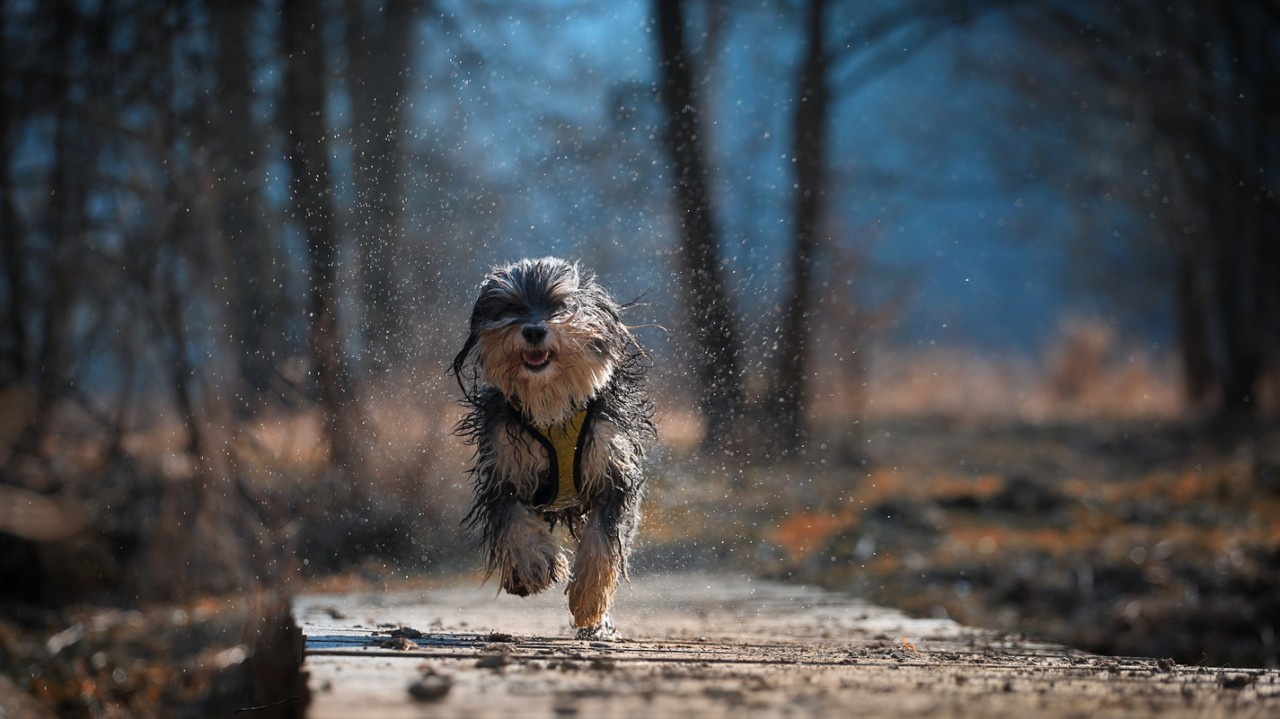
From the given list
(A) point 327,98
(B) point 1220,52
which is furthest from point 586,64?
(B) point 1220,52

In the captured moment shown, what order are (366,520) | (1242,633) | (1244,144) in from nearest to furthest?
(1242,633) < (366,520) < (1244,144)

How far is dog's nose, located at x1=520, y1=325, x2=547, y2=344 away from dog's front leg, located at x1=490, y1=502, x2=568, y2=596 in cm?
75

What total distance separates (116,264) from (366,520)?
2728 mm

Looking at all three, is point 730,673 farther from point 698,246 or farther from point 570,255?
point 698,246

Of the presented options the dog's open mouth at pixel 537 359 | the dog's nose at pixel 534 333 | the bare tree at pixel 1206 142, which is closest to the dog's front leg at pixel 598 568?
the dog's open mouth at pixel 537 359

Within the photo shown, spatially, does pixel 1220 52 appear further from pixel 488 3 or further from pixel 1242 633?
pixel 1242 633

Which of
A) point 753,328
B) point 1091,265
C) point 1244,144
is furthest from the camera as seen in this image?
point 1091,265

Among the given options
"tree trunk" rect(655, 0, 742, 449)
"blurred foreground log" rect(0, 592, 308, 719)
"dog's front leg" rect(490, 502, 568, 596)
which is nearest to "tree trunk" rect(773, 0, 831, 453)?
"tree trunk" rect(655, 0, 742, 449)

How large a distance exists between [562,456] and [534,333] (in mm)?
603

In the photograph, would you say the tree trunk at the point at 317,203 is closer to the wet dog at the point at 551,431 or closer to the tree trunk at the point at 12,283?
the tree trunk at the point at 12,283

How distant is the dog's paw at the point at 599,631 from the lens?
5.38 meters

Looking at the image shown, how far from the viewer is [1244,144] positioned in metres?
15.7

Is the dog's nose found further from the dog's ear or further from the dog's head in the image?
the dog's ear

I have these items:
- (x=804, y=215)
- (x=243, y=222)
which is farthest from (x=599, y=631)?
(x=804, y=215)
